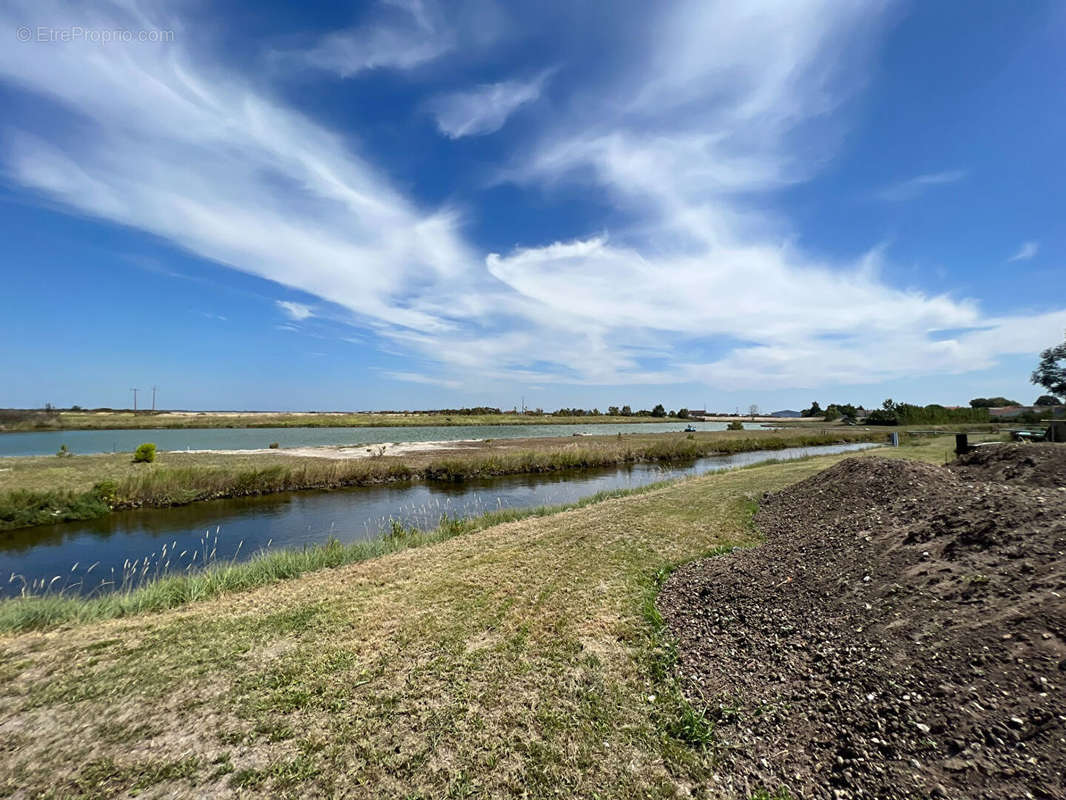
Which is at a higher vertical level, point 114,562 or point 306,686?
point 306,686

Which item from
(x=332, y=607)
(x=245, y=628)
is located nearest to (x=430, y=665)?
(x=332, y=607)

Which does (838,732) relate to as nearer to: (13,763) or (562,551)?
(562,551)

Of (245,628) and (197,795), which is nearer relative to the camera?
(197,795)

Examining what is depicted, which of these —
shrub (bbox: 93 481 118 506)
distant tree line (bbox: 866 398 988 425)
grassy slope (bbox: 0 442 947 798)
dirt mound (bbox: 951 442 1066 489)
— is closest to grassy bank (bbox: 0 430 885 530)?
shrub (bbox: 93 481 118 506)

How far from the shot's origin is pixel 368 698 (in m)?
4.25

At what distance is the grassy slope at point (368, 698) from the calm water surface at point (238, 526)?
8601mm

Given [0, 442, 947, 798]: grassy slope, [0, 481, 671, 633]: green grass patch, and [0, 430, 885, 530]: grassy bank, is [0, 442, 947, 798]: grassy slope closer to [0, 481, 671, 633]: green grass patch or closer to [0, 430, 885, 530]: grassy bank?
[0, 481, 671, 633]: green grass patch

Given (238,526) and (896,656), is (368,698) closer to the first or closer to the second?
(896,656)

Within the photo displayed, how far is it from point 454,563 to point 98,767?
222 inches

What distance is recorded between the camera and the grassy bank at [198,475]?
17750mm

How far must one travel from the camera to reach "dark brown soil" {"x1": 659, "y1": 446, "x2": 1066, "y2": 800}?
2816 millimetres

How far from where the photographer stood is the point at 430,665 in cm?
482

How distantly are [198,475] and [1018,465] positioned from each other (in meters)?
31.5

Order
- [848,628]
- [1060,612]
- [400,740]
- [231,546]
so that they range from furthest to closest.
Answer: [231,546] → [848,628] → [400,740] → [1060,612]
